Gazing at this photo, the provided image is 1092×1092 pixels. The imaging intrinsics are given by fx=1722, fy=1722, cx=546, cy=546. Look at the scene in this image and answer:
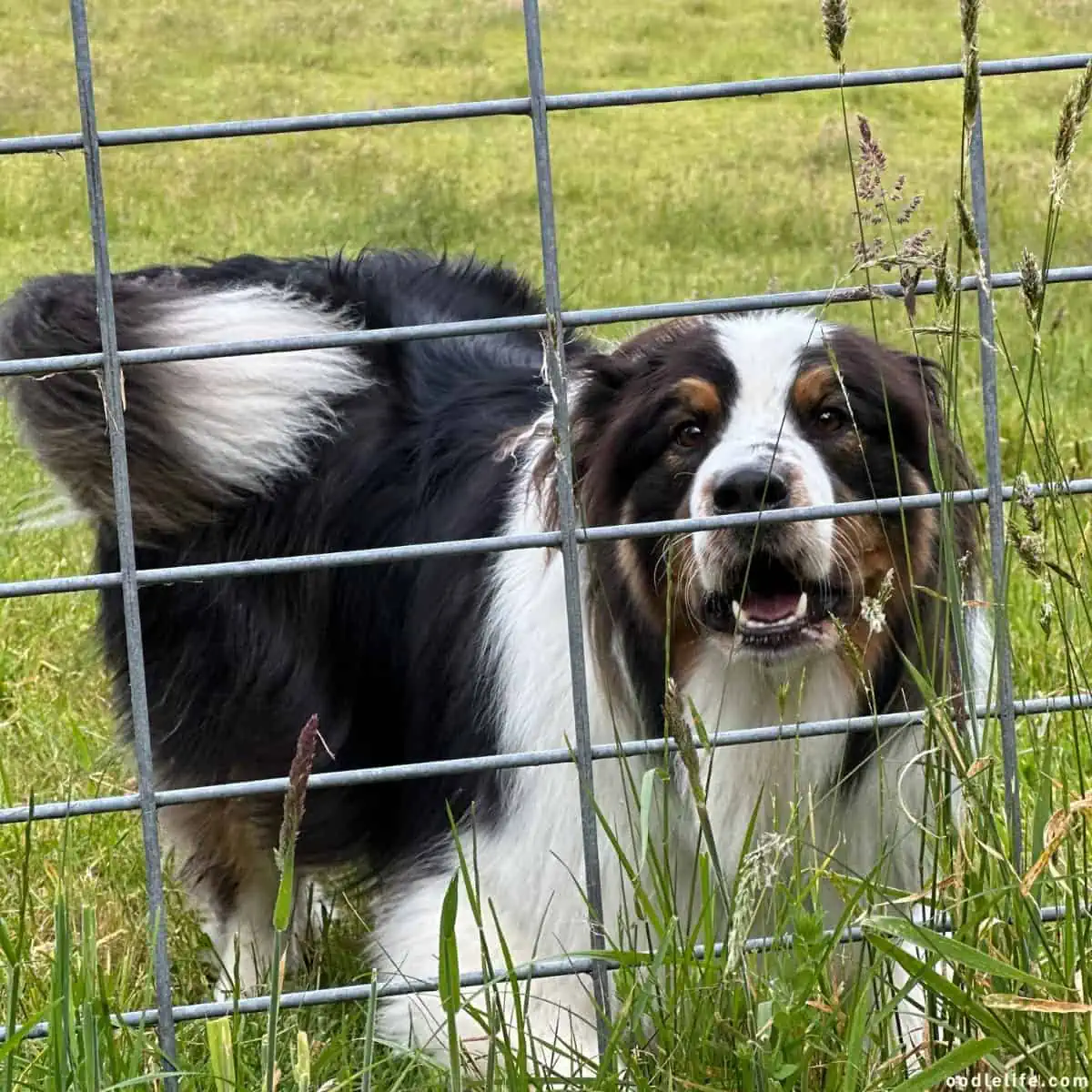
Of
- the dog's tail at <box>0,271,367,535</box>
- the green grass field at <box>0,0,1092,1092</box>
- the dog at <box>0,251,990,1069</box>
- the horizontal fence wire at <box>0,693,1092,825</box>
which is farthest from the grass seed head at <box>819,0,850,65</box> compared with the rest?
the dog's tail at <box>0,271,367,535</box>

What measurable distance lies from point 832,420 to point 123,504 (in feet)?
3.86

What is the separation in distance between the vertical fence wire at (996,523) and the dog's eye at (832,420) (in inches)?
23.8

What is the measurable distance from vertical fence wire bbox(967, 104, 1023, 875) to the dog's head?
43cm

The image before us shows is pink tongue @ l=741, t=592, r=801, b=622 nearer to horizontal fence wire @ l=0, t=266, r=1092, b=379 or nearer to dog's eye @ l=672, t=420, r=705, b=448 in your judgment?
dog's eye @ l=672, t=420, r=705, b=448

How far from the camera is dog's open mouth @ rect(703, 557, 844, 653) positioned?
264 centimetres

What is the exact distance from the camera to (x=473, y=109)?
195cm

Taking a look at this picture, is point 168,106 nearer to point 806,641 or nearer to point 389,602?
point 389,602

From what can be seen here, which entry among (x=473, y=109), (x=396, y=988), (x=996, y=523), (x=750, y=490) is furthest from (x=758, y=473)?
(x=396, y=988)

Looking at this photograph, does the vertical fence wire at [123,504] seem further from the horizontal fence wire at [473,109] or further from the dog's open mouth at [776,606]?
the dog's open mouth at [776,606]

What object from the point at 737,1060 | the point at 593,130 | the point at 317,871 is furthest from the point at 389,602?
the point at 593,130

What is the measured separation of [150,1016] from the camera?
6.93ft

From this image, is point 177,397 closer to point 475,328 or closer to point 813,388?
point 813,388

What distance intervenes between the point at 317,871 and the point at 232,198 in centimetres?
823

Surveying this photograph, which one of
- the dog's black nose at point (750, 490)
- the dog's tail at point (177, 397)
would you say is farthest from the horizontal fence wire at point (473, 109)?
the dog's tail at point (177, 397)
